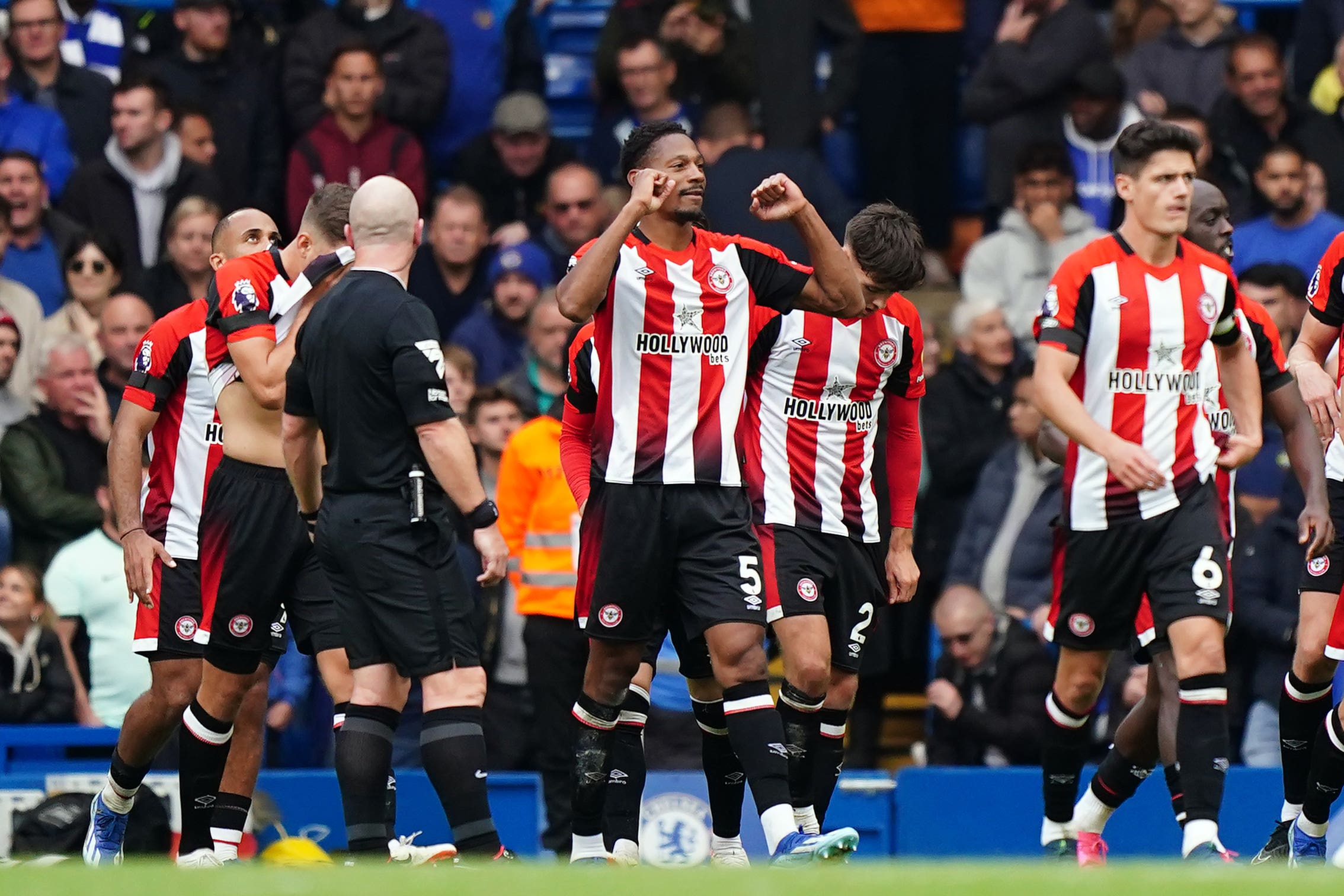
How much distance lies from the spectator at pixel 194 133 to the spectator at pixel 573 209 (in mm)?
2317

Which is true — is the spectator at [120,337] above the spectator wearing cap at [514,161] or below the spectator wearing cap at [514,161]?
below

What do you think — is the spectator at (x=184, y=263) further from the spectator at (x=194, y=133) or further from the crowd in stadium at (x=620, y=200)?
the spectator at (x=194, y=133)

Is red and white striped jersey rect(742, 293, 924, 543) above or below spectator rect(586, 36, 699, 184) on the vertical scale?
below

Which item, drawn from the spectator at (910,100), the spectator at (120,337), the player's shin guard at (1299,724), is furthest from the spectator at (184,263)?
the player's shin guard at (1299,724)

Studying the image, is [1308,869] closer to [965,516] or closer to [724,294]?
[724,294]

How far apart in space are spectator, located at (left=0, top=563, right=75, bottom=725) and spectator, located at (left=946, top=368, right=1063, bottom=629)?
499 cm

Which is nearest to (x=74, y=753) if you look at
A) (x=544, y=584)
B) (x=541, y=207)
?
(x=544, y=584)

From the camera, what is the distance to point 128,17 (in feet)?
51.4

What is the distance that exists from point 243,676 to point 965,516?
4834 mm

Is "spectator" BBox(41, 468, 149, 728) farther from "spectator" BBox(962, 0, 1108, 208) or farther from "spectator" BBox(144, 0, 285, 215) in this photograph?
"spectator" BBox(962, 0, 1108, 208)

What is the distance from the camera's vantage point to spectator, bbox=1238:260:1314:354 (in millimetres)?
12125

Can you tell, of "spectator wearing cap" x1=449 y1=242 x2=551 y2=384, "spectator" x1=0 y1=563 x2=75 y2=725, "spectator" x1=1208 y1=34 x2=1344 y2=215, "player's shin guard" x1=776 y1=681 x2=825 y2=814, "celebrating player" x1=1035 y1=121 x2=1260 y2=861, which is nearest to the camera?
"celebrating player" x1=1035 y1=121 x2=1260 y2=861

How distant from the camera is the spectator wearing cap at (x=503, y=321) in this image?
13266 mm

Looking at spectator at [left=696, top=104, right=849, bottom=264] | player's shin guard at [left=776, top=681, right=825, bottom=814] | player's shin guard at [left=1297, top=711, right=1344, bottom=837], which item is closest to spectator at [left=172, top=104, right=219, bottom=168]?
spectator at [left=696, top=104, right=849, bottom=264]
